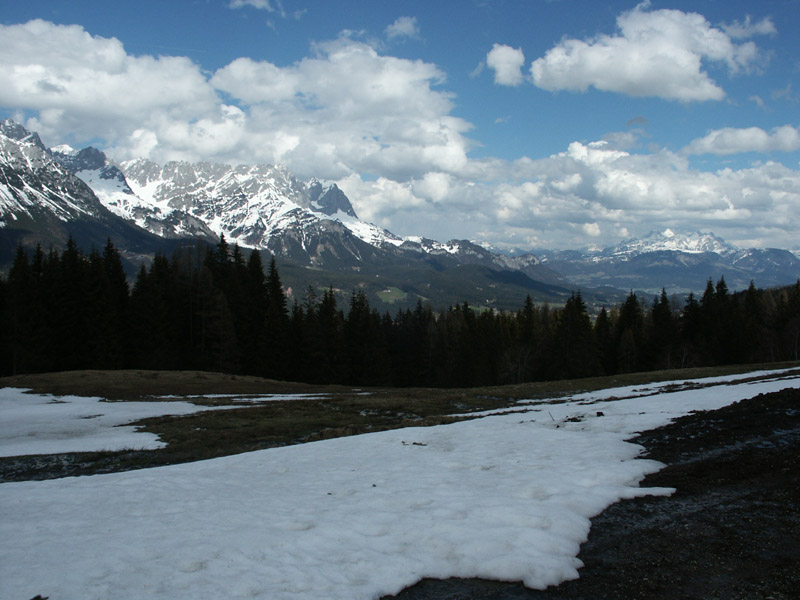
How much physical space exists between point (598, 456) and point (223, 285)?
6939cm

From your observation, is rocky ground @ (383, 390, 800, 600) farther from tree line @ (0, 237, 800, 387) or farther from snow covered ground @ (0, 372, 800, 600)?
tree line @ (0, 237, 800, 387)

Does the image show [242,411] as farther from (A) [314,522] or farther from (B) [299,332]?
(B) [299,332]

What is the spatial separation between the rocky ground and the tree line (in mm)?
62407

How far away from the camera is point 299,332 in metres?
72.8

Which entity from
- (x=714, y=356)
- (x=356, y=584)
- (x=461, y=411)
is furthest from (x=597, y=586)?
(x=714, y=356)

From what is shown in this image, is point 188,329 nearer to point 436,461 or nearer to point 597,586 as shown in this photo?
point 436,461

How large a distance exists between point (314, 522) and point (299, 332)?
214 ft

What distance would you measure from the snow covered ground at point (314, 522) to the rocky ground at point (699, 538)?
369mm

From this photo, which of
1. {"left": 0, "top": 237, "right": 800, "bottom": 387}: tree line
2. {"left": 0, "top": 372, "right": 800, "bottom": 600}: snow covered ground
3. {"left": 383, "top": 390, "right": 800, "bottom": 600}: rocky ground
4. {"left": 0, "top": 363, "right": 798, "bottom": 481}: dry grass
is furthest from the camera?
{"left": 0, "top": 237, "right": 800, "bottom": 387}: tree line

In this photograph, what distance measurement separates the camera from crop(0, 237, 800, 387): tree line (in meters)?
60.8

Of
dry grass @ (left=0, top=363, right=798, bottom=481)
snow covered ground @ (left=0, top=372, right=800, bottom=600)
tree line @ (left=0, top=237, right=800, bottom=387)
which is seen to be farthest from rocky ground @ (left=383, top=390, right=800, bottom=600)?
tree line @ (left=0, top=237, right=800, bottom=387)

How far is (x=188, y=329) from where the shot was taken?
233ft

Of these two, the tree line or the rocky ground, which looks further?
the tree line

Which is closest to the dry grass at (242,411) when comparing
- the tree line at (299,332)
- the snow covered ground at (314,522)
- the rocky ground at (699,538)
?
the snow covered ground at (314,522)
